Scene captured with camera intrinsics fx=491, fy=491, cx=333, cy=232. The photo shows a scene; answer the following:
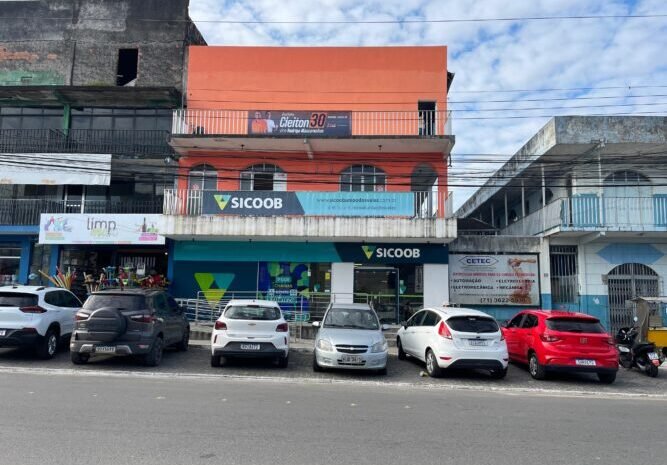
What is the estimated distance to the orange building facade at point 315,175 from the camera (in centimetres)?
1780

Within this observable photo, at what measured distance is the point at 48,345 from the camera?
11688mm

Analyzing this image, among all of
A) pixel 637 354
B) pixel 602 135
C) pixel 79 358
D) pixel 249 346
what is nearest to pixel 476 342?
pixel 637 354

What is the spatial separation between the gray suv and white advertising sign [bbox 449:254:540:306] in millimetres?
11484

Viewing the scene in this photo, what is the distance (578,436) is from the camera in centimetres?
630

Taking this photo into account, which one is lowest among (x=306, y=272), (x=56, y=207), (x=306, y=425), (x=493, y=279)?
(x=306, y=425)

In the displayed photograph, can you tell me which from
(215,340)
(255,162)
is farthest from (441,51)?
(215,340)

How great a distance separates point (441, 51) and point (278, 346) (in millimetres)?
14263

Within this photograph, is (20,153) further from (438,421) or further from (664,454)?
(664,454)

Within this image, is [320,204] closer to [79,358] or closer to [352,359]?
[352,359]

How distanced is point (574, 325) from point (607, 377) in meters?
1.43

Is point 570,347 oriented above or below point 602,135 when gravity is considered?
below

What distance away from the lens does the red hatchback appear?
420 inches

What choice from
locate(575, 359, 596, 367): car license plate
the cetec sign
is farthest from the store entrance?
locate(575, 359, 596, 367): car license plate

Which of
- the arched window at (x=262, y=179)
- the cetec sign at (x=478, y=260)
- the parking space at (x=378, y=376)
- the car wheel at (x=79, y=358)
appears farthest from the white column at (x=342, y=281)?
the car wheel at (x=79, y=358)
